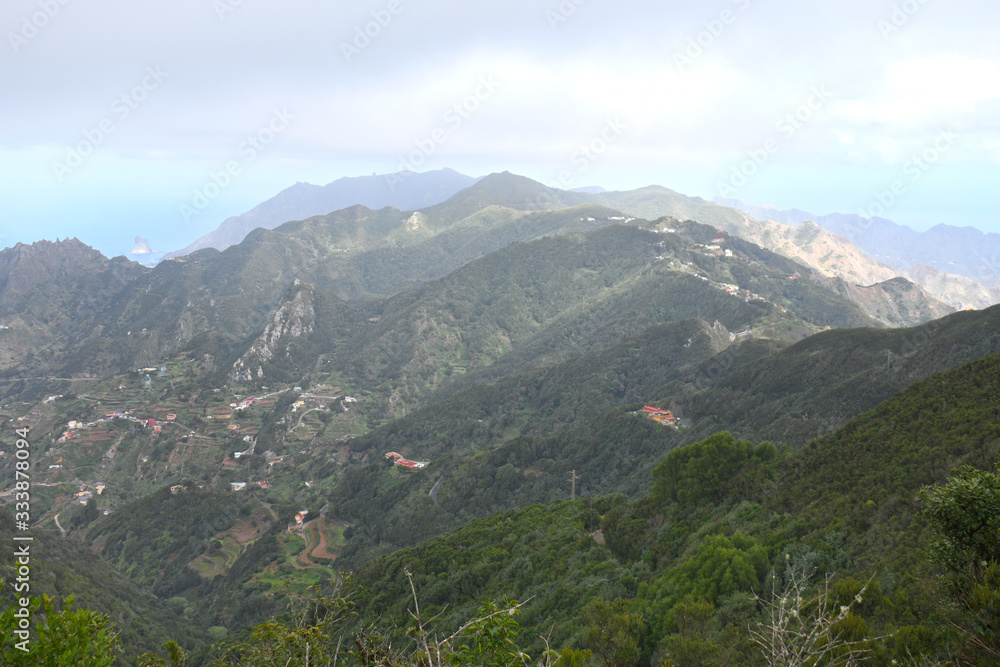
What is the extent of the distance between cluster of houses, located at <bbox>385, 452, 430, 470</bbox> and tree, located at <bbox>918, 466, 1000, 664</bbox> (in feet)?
255

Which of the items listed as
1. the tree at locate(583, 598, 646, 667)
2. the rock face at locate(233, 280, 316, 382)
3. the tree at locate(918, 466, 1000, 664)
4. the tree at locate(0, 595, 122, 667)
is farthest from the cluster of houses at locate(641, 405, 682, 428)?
the rock face at locate(233, 280, 316, 382)

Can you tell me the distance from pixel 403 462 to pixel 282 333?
91116 mm

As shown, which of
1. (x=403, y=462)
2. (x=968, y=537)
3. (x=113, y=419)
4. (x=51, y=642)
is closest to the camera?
(x=51, y=642)

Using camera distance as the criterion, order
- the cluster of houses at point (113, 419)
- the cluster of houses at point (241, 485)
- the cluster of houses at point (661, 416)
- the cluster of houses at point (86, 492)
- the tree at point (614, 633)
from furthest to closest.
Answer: the cluster of houses at point (113, 419)
the cluster of houses at point (241, 485)
the cluster of houses at point (86, 492)
the cluster of houses at point (661, 416)
the tree at point (614, 633)

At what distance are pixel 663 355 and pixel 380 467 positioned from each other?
56870 millimetres

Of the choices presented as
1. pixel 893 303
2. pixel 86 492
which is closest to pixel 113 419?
pixel 86 492

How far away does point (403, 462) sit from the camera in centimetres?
8888

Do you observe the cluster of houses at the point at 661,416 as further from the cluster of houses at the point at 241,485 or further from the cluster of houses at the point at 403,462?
the cluster of houses at the point at 241,485

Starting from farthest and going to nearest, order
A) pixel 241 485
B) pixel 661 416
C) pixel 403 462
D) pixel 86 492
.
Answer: pixel 241 485 → pixel 86 492 → pixel 403 462 → pixel 661 416

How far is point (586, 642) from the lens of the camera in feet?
61.5

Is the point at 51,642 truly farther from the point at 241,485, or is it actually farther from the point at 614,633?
the point at 241,485

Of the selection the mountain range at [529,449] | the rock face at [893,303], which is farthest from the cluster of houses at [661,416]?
the rock face at [893,303]

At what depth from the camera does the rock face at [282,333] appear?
144m

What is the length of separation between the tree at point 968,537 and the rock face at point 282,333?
151 meters
